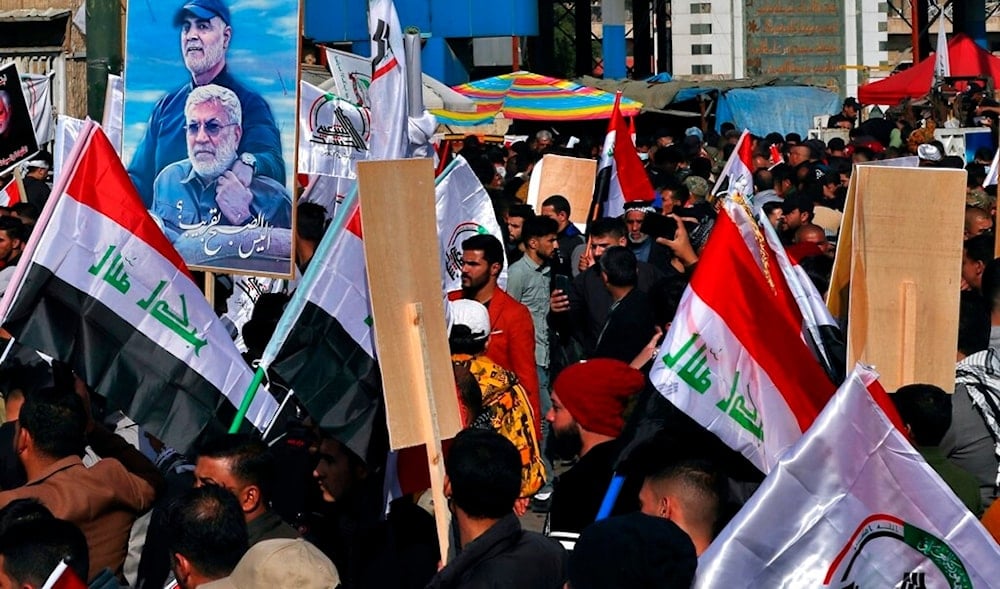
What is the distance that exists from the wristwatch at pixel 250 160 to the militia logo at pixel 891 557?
421 cm

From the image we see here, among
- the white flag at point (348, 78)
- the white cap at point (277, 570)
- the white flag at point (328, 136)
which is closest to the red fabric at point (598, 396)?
the white cap at point (277, 570)

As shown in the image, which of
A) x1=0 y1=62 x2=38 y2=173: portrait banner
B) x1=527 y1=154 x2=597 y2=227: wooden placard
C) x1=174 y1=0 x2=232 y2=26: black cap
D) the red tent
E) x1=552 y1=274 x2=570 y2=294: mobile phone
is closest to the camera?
x1=174 y1=0 x2=232 y2=26: black cap

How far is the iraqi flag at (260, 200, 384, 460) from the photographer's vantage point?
545cm

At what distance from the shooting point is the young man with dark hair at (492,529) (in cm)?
435

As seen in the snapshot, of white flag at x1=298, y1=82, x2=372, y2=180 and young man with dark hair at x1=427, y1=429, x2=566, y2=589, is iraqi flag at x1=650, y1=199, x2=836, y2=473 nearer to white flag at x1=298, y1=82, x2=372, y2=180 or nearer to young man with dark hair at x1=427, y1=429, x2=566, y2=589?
young man with dark hair at x1=427, y1=429, x2=566, y2=589

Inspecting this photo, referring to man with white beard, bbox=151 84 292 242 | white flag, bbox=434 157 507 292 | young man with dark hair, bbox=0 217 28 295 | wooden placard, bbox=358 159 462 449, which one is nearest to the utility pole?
young man with dark hair, bbox=0 217 28 295

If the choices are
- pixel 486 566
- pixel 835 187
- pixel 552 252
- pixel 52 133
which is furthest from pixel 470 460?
pixel 52 133

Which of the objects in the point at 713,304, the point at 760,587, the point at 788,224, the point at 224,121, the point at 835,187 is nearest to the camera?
the point at 760,587

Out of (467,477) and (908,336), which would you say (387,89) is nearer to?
(908,336)

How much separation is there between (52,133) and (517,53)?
1956 centimetres

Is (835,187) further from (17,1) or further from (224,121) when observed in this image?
(17,1)

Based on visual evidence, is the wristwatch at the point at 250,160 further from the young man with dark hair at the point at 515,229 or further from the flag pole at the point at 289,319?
the young man with dark hair at the point at 515,229

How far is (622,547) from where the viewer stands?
3.13 metres

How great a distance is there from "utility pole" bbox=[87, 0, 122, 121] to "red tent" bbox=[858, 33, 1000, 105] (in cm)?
1857
